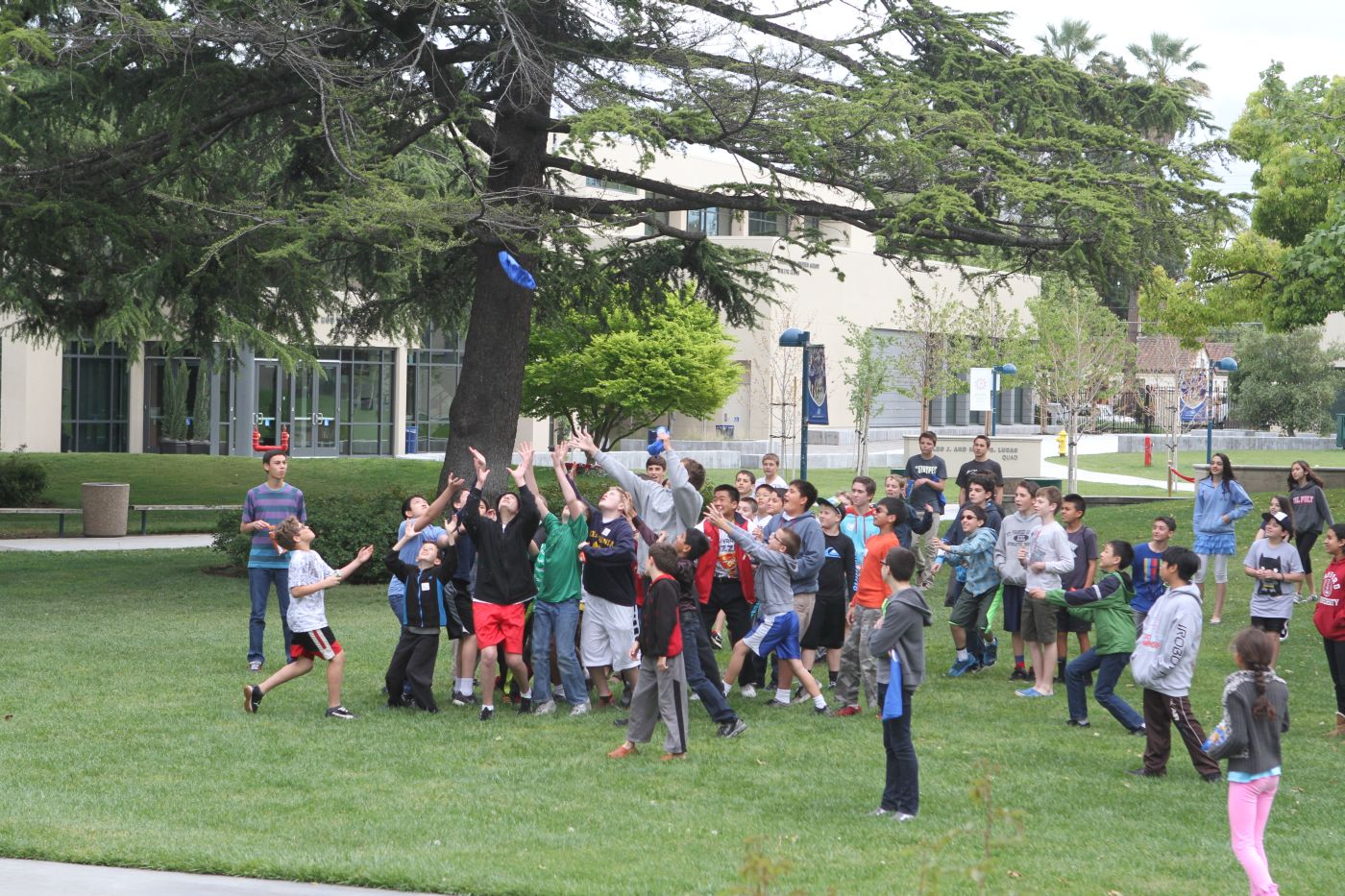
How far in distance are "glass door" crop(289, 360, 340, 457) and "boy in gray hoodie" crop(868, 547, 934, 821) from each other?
44170mm

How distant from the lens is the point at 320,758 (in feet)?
30.4

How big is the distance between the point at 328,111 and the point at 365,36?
1.83m

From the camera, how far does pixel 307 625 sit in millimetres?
10422

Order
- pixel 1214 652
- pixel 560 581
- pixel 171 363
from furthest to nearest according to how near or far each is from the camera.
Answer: pixel 171 363
pixel 1214 652
pixel 560 581

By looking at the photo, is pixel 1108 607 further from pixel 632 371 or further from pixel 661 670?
pixel 632 371

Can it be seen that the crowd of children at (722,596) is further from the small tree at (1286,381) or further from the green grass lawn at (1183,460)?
the small tree at (1286,381)

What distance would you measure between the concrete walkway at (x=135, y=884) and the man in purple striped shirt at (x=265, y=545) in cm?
529

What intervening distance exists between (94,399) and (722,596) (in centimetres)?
3969

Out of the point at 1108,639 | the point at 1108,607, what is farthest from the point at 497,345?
the point at 1108,639

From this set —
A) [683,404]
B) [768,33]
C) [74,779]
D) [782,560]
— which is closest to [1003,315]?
[683,404]

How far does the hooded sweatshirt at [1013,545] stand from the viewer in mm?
11914

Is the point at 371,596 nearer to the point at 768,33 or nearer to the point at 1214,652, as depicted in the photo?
the point at 768,33

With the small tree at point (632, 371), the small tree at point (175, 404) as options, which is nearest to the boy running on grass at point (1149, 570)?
the small tree at point (632, 371)

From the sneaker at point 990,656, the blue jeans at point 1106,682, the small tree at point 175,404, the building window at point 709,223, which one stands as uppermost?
the building window at point 709,223
